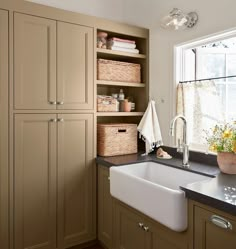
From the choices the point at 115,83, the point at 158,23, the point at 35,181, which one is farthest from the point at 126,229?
the point at 158,23

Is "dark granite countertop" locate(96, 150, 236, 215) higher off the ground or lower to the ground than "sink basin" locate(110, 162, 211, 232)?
higher

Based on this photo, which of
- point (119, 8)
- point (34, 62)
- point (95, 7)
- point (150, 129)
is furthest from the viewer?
point (119, 8)

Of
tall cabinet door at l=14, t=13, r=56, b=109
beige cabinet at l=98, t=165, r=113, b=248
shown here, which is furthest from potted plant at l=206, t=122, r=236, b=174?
tall cabinet door at l=14, t=13, r=56, b=109

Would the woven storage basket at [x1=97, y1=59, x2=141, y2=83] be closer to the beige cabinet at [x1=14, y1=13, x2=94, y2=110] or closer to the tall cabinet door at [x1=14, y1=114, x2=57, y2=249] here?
the beige cabinet at [x1=14, y1=13, x2=94, y2=110]

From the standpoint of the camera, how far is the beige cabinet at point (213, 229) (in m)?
1.19

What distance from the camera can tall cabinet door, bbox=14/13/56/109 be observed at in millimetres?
1983

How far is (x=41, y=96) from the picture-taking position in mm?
2098

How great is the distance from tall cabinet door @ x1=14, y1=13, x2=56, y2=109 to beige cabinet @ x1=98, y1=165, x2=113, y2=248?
2.53 feet

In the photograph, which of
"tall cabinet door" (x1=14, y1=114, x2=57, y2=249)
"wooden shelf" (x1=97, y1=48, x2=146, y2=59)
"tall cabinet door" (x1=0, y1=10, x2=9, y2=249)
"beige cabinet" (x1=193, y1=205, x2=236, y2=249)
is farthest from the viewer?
"wooden shelf" (x1=97, y1=48, x2=146, y2=59)

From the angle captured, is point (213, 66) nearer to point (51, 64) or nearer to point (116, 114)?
point (116, 114)

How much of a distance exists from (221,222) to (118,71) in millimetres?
1739

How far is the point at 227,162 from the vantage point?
1725mm

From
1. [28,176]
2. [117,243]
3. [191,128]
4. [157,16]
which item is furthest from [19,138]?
[157,16]

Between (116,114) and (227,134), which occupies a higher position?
(116,114)
